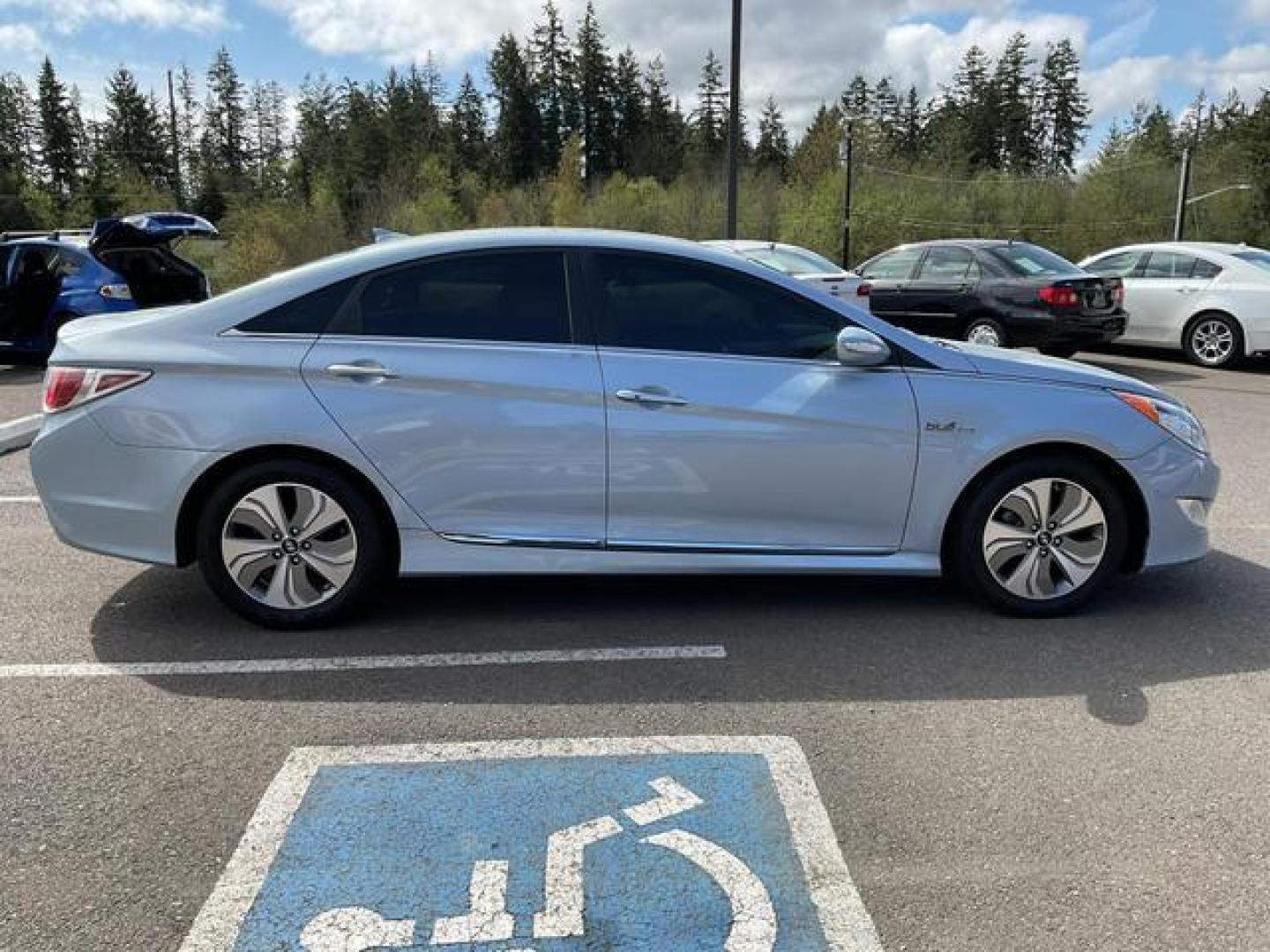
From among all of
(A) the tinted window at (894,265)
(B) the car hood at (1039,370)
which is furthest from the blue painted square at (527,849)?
(A) the tinted window at (894,265)

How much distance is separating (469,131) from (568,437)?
85541 mm

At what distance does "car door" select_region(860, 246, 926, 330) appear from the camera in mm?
12722

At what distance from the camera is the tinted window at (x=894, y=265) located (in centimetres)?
1280

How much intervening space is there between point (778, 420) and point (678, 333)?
540 mm

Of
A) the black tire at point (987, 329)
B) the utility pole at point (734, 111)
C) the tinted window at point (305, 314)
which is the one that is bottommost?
the black tire at point (987, 329)

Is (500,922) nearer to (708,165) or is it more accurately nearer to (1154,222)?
(1154,222)

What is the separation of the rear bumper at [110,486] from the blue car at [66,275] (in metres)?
8.12

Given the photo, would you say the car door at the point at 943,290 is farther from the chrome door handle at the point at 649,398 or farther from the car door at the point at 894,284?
the chrome door handle at the point at 649,398

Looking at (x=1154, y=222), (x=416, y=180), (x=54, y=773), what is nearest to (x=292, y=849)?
(x=54, y=773)

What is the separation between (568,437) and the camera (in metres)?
4.14

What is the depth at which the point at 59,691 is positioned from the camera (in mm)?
3752

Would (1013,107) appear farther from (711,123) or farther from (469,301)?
(469,301)

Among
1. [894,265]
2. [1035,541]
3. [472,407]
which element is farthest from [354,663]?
[894,265]

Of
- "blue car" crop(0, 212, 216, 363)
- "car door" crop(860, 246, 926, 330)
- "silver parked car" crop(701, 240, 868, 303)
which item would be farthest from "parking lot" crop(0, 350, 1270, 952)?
"car door" crop(860, 246, 926, 330)
